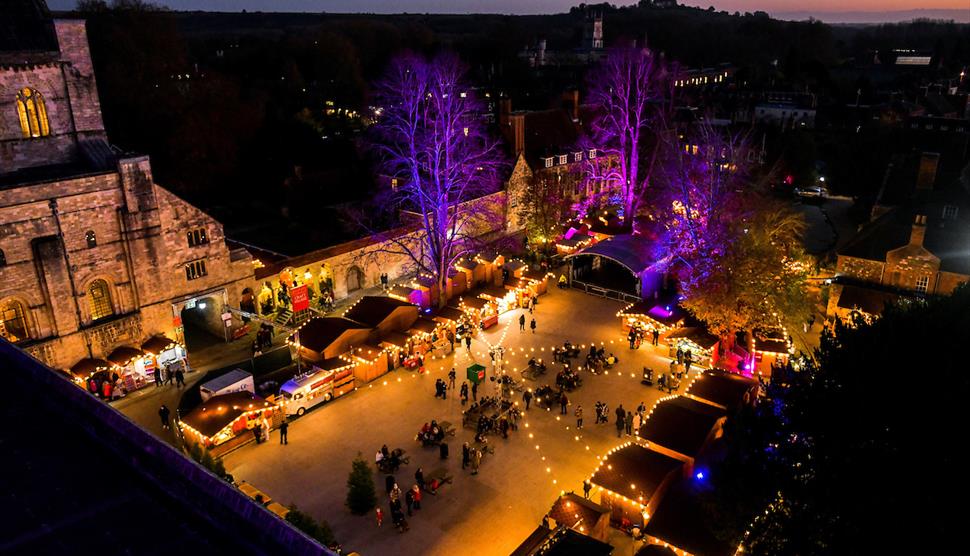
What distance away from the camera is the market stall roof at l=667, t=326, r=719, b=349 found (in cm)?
3103

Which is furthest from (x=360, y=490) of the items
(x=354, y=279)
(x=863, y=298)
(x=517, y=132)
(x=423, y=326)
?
(x=517, y=132)

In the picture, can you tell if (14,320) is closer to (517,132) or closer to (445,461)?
(445,461)

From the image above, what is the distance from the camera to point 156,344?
97.2 feet

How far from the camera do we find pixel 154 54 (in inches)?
1812

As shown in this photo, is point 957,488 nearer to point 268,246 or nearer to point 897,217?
point 897,217

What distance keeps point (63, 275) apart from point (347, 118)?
4003 centimetres

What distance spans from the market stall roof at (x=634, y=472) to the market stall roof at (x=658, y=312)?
12085 millimetres

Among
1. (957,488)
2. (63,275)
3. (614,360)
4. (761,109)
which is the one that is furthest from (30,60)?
(761,109)

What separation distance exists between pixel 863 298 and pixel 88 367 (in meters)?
35.6

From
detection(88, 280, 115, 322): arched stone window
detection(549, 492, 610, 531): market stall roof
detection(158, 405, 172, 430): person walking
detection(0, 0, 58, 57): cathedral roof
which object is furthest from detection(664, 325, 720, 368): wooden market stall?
detection(0, 0, 58, 57): cathedral roof

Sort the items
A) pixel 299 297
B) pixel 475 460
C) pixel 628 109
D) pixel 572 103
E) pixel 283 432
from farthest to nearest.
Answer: pixel 572 103 → pixel 628 109 → pixel 299 297 → pixel 283 432 → pixel 475 460

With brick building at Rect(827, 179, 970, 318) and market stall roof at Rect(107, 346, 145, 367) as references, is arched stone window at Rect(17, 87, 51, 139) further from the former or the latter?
brick building at Rect(827, 179, 970, 318)

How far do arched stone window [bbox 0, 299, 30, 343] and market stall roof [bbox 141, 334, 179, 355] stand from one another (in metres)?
4.36

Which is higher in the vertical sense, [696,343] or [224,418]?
[224,418]
